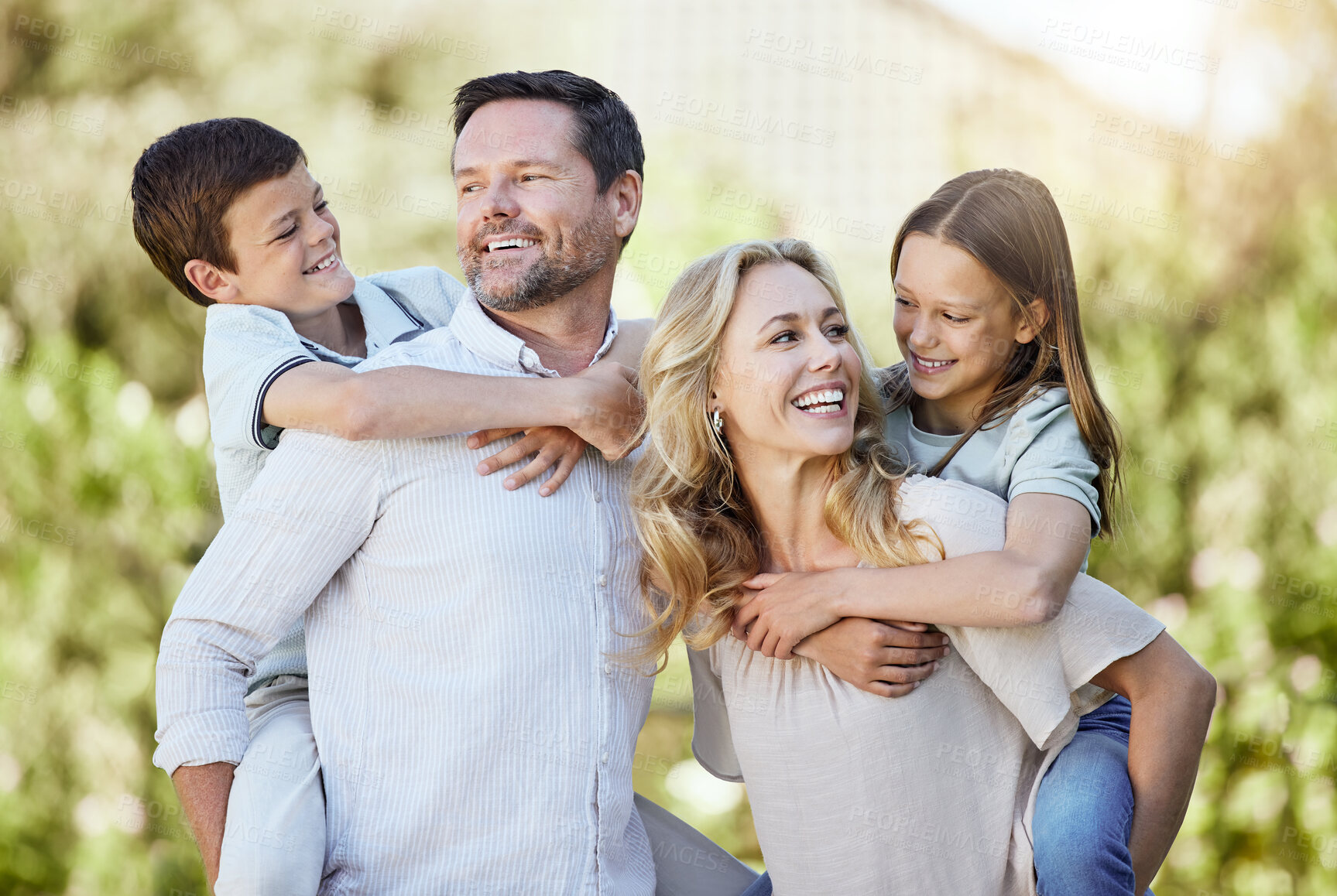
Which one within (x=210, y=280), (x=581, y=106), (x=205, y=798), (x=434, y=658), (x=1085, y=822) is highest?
(x=581, y=106)

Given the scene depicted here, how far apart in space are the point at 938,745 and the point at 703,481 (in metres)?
0.64

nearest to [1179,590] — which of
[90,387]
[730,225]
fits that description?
[730,225]

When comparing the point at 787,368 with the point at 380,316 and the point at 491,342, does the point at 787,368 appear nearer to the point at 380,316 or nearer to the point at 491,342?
the point at 491,342

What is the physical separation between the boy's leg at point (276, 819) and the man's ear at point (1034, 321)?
1.58 m

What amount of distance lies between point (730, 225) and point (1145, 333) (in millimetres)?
1764

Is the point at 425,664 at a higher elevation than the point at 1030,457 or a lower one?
lower

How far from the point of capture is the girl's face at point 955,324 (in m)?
2.08

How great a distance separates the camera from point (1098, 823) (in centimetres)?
172

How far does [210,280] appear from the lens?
225cm

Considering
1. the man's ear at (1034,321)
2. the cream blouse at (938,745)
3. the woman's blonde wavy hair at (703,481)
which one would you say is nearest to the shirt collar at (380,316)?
the woman's blonde wavy hair at (703,481)

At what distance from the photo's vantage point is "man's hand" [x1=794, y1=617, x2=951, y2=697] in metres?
1.79

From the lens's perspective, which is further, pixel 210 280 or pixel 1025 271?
pixel 210 280

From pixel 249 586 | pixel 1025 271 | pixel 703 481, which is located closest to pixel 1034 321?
pixel 1025 271

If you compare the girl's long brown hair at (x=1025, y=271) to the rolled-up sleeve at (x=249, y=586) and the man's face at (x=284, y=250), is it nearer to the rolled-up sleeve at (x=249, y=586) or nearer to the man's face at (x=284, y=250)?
the rolled-up sleeve at (x=249, y=586)
